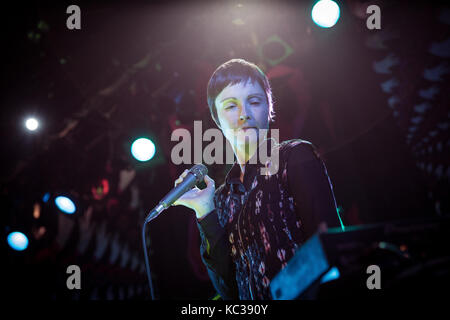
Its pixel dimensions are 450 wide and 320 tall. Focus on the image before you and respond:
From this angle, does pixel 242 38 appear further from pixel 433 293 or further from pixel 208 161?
pixel 433 293

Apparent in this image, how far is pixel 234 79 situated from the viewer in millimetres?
1903

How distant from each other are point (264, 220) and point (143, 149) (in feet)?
3.54

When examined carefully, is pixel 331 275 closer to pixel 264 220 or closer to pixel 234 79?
pixel 264 220

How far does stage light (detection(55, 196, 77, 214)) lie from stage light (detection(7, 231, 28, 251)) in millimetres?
373

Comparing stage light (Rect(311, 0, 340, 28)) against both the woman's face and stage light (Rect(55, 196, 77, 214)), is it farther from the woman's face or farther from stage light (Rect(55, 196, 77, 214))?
stage light (Rect(55, 196, 77, 214))

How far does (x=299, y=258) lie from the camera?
92cm

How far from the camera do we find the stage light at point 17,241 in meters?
2.33

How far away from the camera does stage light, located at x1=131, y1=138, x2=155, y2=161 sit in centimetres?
227

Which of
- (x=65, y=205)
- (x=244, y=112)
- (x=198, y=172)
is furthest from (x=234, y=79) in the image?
(x=65, y=205)

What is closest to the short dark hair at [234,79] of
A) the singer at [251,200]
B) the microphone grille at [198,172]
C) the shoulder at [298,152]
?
the singer at [251,200]

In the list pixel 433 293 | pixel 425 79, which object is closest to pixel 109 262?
pixel 433 293

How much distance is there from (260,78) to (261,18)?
2.13 feet

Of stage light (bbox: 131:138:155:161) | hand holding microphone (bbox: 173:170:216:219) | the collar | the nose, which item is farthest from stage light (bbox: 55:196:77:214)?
the nose

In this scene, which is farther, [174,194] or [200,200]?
[200,200]
